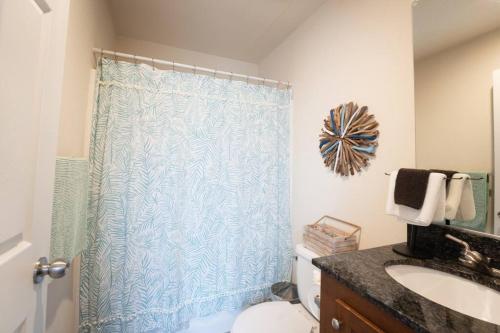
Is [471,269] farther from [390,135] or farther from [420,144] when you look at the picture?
[390,135]

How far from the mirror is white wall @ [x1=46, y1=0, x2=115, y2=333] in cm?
163

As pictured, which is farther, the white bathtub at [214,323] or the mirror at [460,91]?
the white bathtub at [214,323]

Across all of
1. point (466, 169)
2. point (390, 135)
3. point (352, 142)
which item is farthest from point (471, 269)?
point (352, 142)

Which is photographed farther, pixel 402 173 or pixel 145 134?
pixel 145 134

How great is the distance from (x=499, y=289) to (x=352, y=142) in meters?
0.83

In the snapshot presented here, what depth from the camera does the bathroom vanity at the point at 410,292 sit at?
51 cm

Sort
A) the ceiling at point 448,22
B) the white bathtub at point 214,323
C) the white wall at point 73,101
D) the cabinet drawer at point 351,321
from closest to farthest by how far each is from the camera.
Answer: the cabinet drawer at point 351,321 < the ceiling at point 448,22 < the white wall at point 73,101 < the white bathtub at point 214,323

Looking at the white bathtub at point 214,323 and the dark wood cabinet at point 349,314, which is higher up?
the dark wood cabinet at point 349,314

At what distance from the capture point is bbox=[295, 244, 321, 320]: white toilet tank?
1262 mm

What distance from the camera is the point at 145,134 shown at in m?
1.40

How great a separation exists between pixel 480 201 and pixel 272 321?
111cm

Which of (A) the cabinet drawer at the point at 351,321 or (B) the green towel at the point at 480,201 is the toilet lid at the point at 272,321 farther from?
(B) the green towel at the point at 480,201

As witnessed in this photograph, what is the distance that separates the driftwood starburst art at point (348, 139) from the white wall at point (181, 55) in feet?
4.88

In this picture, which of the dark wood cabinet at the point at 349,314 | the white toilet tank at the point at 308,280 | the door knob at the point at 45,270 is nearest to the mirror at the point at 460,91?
the dark wood cabinet at the point at 349,314
